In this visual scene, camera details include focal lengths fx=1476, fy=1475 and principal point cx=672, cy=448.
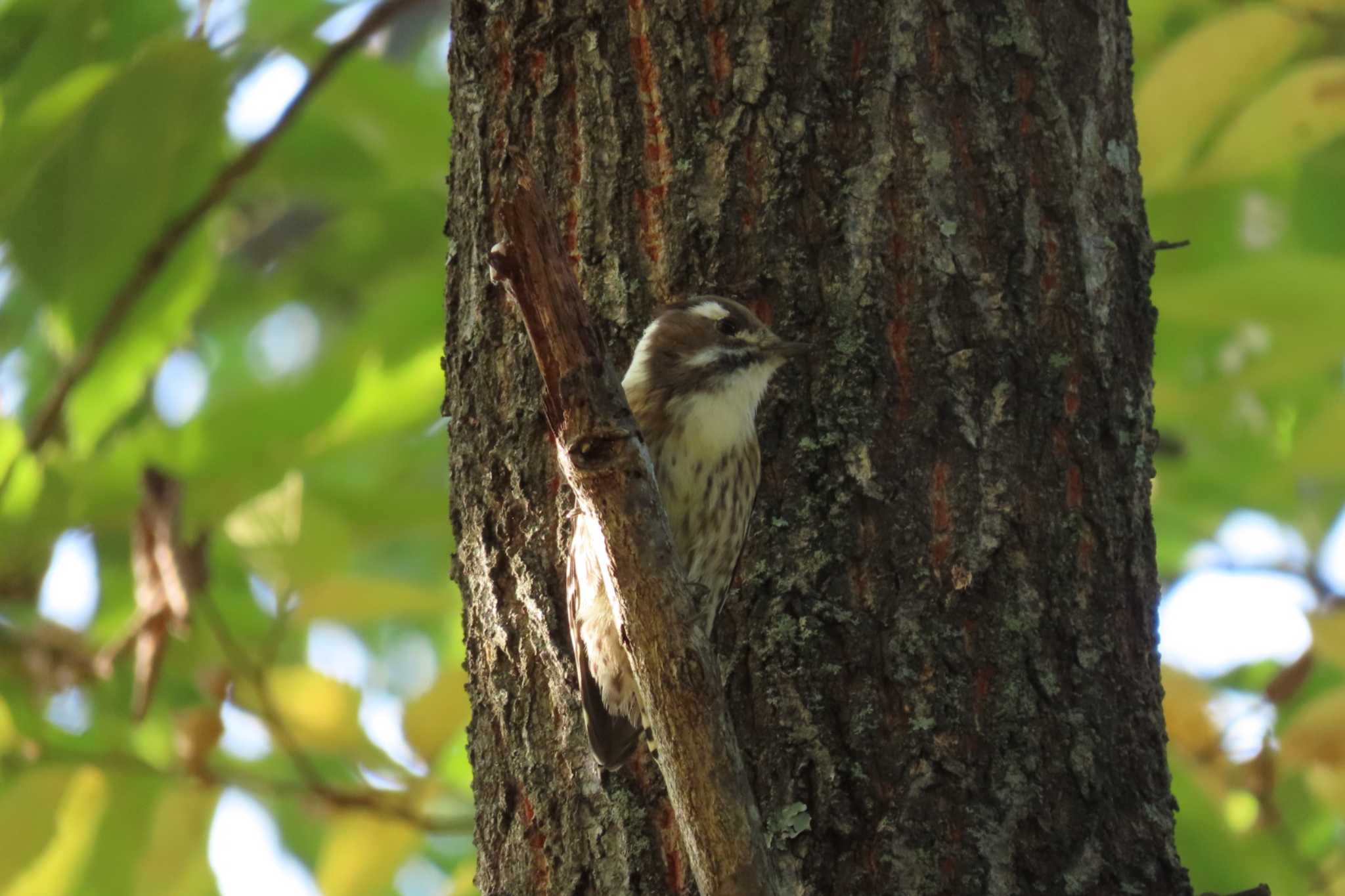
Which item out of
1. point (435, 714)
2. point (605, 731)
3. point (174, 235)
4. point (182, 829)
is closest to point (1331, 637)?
point (605, 731)

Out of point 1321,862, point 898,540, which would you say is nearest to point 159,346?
point 898,540

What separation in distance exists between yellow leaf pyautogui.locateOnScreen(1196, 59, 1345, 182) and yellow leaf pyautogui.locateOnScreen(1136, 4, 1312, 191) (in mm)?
89

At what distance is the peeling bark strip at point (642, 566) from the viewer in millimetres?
1719

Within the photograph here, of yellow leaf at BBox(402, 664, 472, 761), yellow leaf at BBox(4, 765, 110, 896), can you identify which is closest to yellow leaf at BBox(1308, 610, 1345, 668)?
yellow leaf at BBox(402, 664, 472, 761)

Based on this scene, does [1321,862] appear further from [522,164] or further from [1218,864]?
[522,164]

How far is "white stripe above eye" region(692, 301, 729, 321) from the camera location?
2.65 metres

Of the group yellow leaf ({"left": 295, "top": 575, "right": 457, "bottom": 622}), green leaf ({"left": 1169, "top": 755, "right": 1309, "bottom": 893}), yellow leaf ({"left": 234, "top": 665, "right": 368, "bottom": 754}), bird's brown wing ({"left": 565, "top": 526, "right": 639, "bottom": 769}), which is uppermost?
yellow leaf ({"left": 295, "top": 575, "right": 457, "bottom": 622})

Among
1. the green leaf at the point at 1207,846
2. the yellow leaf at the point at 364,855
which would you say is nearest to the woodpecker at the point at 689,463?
the green leaf at the point at 1207,846

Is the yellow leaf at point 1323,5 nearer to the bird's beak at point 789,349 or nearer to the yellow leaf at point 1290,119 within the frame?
the yellow leaf at point 1290,119

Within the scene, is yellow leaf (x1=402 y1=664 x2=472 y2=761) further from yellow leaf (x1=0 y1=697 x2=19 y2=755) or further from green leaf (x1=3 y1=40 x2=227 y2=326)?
green leaf (x1=3 y1=40 x2=227 y2=326)

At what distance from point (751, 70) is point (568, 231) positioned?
43 cm

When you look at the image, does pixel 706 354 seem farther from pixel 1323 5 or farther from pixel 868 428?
pixel 1323 5

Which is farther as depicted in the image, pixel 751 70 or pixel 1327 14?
pixel 1327 14

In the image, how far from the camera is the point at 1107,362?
2518mm
